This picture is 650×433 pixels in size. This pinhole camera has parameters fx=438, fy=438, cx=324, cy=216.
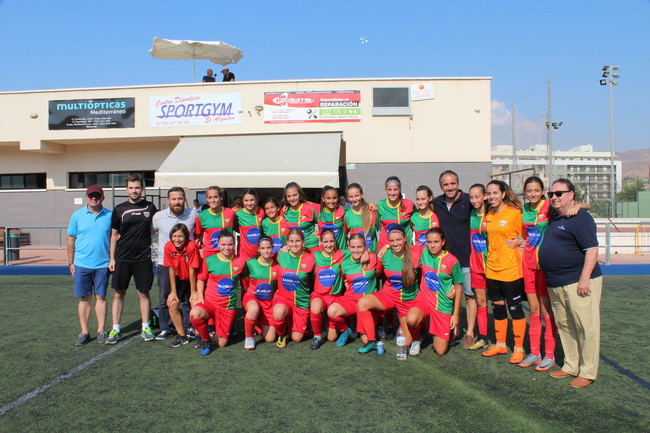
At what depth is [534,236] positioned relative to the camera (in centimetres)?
415

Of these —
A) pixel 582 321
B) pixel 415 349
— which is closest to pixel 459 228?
pixel 415 349

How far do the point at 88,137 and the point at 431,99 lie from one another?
38.1 ft

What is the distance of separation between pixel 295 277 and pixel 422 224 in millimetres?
1564

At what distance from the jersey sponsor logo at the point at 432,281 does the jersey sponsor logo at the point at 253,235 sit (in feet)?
6.80

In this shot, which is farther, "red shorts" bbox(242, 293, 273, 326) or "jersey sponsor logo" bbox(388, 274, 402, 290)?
"red shorts" bbox(242, 293, 273, 326)

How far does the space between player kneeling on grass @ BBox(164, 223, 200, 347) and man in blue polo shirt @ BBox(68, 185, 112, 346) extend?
0.76m

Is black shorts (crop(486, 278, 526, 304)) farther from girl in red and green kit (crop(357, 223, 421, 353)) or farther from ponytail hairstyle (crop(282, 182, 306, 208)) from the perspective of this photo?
ponytail hairstyle (crop(282, 182, 306, 208))

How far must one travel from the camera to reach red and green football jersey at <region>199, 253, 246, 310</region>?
190 inches

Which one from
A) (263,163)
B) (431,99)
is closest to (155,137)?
(263,163)

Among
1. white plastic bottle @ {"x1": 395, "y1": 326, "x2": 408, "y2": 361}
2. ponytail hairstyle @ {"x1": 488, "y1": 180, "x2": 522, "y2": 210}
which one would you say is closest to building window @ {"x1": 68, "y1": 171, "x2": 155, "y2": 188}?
white plastic bottle @ {"x1": 395, "y1": 326, "x2": 408, "y2": 361}

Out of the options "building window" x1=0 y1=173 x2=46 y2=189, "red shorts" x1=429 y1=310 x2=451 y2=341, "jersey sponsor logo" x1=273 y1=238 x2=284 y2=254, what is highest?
"building window" x1=0 y1=173 x2=46 y2=189

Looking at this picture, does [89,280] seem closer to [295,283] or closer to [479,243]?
[295,283]

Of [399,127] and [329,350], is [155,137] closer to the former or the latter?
[399,127]

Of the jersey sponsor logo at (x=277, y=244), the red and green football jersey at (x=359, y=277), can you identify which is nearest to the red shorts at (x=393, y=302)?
the red and green football jersey at (x=359, y=277)
